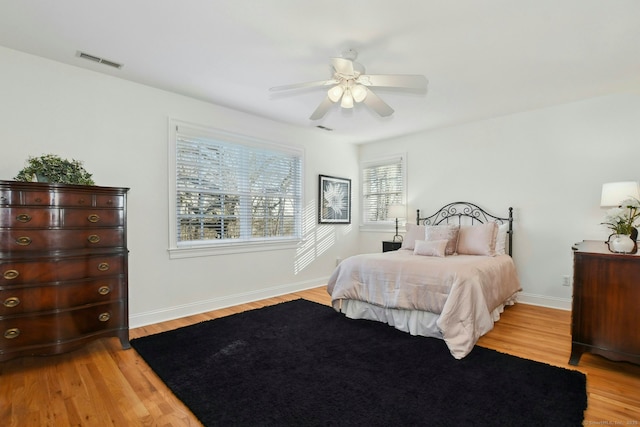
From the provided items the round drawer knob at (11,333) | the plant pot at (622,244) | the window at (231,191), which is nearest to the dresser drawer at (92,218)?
the round drawer knob at (11,333)

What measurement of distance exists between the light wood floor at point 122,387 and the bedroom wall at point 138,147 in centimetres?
72

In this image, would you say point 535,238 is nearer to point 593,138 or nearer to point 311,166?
point 593,138

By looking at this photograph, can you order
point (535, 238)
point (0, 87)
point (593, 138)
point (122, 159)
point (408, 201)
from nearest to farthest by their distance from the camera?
point (0, 87) → point (122, 159) → point (593, 138) → point (535, 238) → point (408, 201)

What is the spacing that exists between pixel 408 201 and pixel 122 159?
4.15 meters

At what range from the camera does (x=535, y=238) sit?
416 cm

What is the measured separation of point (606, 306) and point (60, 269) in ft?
13.5

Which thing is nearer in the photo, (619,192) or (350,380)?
(350,380)

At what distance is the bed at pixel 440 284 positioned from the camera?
2.73 m

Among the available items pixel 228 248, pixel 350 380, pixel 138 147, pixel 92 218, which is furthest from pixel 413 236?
pixel 92 218

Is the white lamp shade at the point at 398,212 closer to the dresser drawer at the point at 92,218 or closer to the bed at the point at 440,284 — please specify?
the bed at the point at 440,284

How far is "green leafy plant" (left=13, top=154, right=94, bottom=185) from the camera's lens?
2505mm

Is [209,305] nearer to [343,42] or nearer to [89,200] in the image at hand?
[89,200]

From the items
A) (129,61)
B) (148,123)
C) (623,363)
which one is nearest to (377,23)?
(129,61)

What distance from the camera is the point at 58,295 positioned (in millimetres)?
2475
